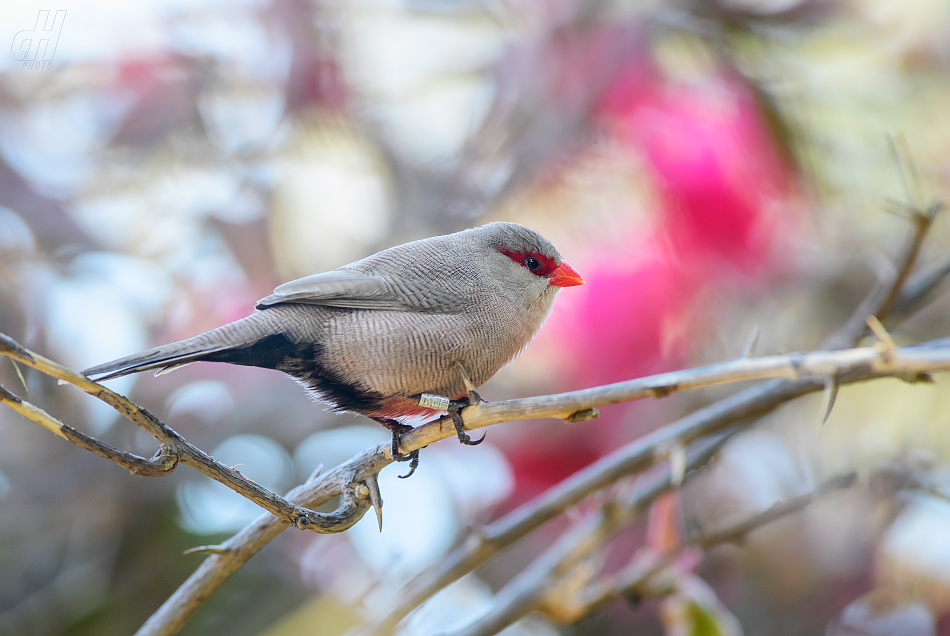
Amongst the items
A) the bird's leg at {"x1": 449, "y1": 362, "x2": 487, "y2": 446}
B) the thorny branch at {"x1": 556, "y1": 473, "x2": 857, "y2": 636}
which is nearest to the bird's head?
the bird's leg at {"x1": 449, "y1": 362, "x2": 487, "y2": 446}

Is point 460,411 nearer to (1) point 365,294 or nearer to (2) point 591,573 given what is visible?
(1) point 365,294

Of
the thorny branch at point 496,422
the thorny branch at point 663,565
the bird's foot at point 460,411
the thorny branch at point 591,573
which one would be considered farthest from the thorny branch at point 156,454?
the thorny branch at point 663,565

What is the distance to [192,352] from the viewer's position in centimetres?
161

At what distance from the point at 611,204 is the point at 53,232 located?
296 centimetres

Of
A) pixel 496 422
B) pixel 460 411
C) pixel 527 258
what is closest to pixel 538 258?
pixel 527 258

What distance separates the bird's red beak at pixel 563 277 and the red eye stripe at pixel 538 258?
0.02 meters

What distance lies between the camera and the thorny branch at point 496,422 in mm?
1190

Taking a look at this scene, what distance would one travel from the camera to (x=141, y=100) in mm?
3996

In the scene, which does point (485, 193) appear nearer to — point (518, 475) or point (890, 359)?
point (518, 475)

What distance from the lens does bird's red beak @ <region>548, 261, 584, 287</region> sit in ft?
8.18

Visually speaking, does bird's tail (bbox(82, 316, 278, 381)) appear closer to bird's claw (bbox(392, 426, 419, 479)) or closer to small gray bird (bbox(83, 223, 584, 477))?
small gray bird (bbox(83, 223, 584, 477))

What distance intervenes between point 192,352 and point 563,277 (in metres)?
1.28

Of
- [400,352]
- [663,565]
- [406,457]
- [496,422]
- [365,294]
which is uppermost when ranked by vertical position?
[365,294]

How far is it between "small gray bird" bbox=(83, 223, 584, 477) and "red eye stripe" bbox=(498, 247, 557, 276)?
0.25 meters
